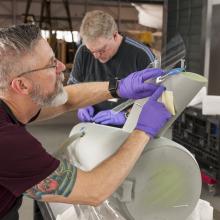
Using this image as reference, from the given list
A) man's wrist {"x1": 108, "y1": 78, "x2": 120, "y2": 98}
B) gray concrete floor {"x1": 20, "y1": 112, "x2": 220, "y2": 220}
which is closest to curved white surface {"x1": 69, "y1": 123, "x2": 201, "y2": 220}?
man's wrist {"x1": 108, "y1": 78, "x2": 120, "y2": 98}

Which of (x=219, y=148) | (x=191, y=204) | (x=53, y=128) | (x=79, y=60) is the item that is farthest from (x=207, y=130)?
(x=53, y=128)

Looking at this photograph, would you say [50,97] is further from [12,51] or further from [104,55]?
[104,55]

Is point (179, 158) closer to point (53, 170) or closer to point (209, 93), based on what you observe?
point (53, 170)

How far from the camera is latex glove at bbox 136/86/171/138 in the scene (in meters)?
1.01

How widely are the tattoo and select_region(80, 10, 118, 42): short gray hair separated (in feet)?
3.77

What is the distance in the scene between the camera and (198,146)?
3.08 m

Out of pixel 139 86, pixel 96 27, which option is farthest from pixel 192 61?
pixel 139 86

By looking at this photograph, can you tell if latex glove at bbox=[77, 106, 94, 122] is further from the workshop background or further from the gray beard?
the gray beard

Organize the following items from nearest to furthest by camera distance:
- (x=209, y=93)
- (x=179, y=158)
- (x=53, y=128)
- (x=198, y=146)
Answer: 1. (x=179, y=158)
2. (x=209, y=93)
3. (x=198, y=146)
4. (x=53, y=128)

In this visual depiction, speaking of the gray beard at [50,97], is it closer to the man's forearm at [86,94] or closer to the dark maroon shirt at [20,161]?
the dark maroon shirt at [20,161]

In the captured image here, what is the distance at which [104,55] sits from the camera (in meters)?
2.14

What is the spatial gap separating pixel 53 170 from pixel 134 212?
28cm

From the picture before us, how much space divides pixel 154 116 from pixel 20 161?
1.21 feet

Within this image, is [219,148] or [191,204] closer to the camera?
[191,204]
